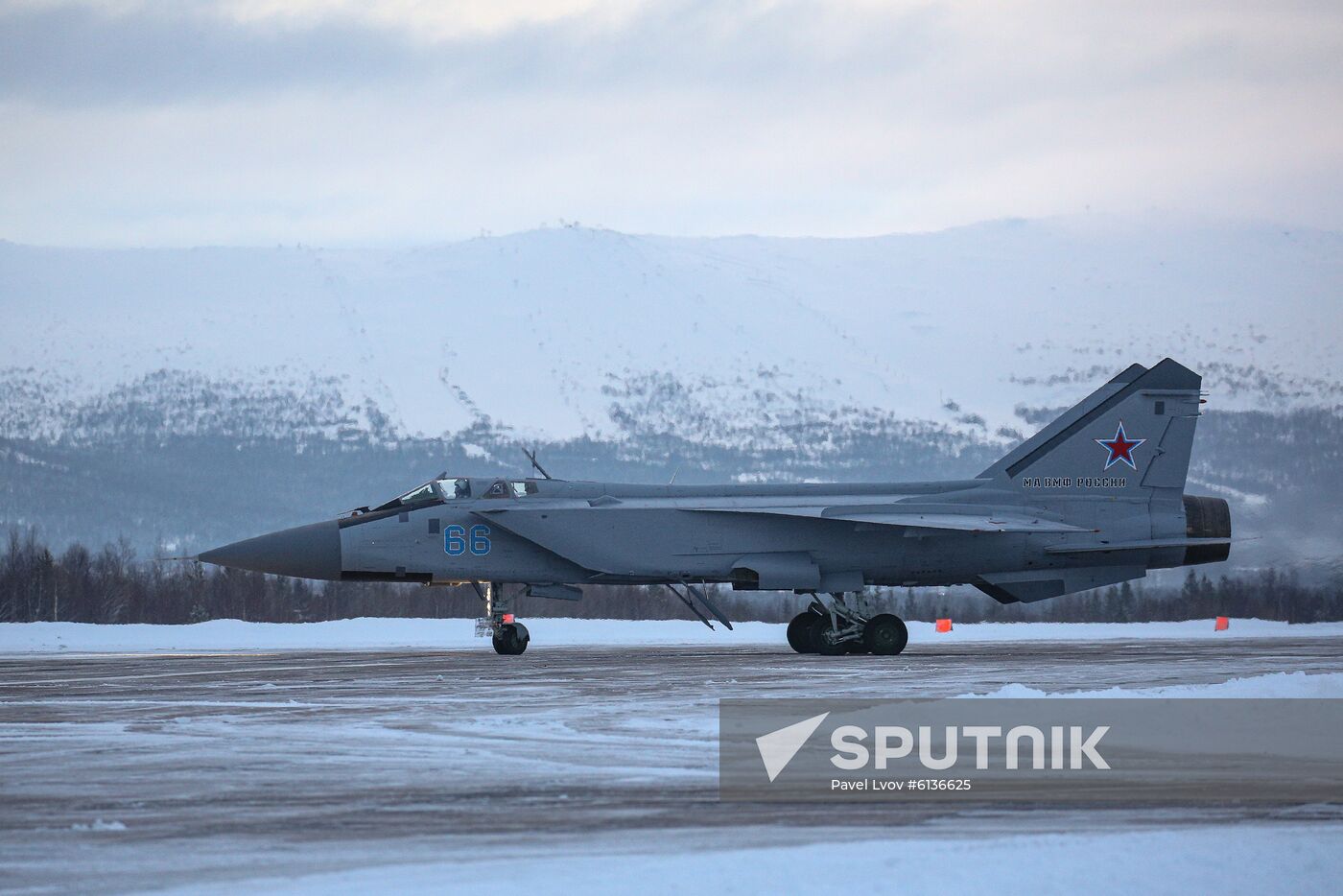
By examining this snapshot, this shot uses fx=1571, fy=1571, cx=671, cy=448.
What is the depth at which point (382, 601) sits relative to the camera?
175 ft

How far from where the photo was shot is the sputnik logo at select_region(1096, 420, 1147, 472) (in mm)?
25094

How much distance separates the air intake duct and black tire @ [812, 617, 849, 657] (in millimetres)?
5823

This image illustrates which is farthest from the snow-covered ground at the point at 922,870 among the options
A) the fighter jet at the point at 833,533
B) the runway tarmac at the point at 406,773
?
the fighter jet at the point at 833,533

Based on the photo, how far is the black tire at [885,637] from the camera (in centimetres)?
2367

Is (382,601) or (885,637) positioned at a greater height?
(885,637)

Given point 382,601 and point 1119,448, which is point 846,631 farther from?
point 382,601

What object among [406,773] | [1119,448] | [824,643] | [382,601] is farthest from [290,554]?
[382,601]

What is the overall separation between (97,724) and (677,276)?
139m

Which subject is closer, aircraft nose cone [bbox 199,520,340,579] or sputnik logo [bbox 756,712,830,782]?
sputnik logo [bbox 756,712,830,782]

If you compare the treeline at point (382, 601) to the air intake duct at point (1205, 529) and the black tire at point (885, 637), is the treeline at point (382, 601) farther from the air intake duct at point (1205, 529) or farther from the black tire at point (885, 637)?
the black tire at point (885, 637)

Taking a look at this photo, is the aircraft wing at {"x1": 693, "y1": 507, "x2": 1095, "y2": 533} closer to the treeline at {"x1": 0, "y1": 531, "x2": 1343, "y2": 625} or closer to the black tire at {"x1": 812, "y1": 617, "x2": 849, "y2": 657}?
the black tire at {"x1": 812, "y1": 617, "x2": 849, "y2": 657}

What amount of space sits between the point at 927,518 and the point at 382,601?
33.1 metres

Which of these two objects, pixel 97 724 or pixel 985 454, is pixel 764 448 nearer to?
pixel 985 454

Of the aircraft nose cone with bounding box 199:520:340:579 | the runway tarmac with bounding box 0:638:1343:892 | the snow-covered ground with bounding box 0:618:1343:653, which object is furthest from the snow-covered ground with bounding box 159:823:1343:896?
the snow-covered ground with bounding box 0:618:1343:653
